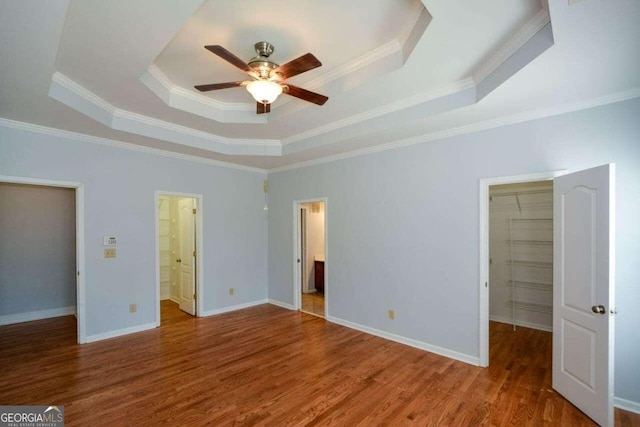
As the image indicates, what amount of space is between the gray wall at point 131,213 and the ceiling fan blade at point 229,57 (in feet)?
9.95

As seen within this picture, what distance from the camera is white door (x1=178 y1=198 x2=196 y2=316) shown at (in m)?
5.21

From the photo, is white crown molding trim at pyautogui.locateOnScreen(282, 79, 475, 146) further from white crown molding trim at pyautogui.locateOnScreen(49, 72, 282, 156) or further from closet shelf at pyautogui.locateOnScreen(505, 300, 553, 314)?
closet shelf at pyautogui.locateOnScreen(505, 300, 553, 314)

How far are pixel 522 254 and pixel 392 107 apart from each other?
321 cm

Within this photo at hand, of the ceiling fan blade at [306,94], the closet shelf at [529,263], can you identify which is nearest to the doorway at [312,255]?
the closet shelf at [529,263]

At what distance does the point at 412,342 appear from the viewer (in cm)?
390

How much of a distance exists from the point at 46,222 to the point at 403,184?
19.8 ft

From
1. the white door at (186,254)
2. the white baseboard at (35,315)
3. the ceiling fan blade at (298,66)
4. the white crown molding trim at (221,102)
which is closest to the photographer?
the ceiling fan blade at (298,66)

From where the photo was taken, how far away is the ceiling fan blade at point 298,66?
2.07 meters

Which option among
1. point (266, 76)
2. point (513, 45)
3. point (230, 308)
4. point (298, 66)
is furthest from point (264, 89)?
point (230, 308)

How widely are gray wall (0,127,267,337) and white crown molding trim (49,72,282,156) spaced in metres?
0.68

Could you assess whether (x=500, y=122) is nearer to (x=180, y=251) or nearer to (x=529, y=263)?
(x=529, y=263)

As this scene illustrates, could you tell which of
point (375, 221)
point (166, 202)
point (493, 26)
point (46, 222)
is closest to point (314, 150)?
point (375, 221)

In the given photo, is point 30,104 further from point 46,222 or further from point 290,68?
point 46,222

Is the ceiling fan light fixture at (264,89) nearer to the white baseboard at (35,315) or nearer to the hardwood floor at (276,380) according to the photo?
the hardwood floor at (276,380)
